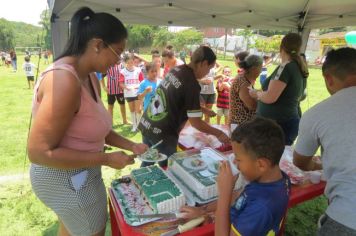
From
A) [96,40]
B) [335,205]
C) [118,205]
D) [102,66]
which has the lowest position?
[118,205]

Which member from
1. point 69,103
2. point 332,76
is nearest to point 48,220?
point 69,103

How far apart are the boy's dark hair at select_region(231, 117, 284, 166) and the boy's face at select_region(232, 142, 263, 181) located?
0.06 ft

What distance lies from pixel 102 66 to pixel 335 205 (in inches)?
49.1

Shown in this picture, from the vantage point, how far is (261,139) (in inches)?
43.2

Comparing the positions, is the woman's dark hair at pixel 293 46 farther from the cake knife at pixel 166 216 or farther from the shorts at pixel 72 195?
the shorts at pixel 72 195

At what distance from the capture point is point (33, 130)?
1078mm

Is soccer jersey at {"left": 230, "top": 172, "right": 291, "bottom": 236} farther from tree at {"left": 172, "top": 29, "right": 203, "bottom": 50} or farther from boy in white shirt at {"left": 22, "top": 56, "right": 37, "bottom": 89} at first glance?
tree at {"left": 172, "top": 29, "right": 203, "bottom": 50}

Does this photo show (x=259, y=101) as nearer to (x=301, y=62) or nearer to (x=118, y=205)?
(x=301, y=62)

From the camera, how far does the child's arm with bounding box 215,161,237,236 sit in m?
1.13

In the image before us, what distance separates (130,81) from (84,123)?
460cm

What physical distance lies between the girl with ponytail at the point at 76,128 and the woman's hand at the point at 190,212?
356 millimetres

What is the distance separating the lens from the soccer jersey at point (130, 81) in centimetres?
564

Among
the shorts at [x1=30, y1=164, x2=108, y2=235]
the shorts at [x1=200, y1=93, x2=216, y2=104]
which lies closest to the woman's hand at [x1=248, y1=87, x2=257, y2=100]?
the shorts at [x1=30, y1=164, x2=108, y2=235]

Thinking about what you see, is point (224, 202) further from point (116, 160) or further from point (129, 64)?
point (129, 64)
